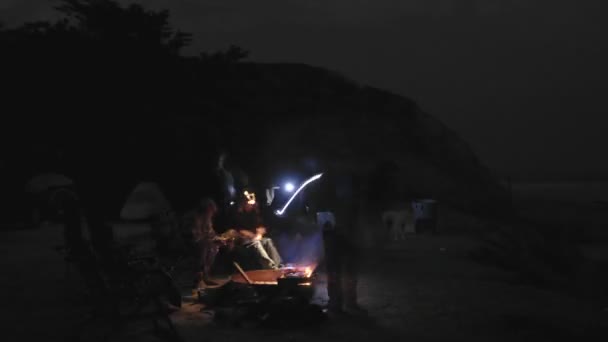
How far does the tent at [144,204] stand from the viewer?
70.5 feet

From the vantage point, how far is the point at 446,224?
805 inches

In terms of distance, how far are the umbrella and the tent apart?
8.07 feet

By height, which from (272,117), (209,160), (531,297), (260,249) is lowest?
(531,297)

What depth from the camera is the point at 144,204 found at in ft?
71.1

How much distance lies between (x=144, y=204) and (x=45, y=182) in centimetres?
405

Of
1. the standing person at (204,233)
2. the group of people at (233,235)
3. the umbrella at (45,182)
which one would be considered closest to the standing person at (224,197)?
the group of people at (233,235)

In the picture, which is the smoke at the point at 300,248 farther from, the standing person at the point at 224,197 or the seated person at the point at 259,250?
the standing person at the point at 224,197

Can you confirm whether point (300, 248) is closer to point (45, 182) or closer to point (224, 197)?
point (224, 197)

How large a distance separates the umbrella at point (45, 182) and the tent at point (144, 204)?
8.07 feet

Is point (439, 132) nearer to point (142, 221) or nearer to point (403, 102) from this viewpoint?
point (403, 102)

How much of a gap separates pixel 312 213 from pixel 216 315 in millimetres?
8698

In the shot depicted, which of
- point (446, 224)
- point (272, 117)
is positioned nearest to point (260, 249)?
point (446, 224)

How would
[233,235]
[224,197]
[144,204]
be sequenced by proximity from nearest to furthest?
[233,235], [224,197], [144,204]

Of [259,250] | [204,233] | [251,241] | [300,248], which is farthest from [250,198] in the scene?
[204,233]
